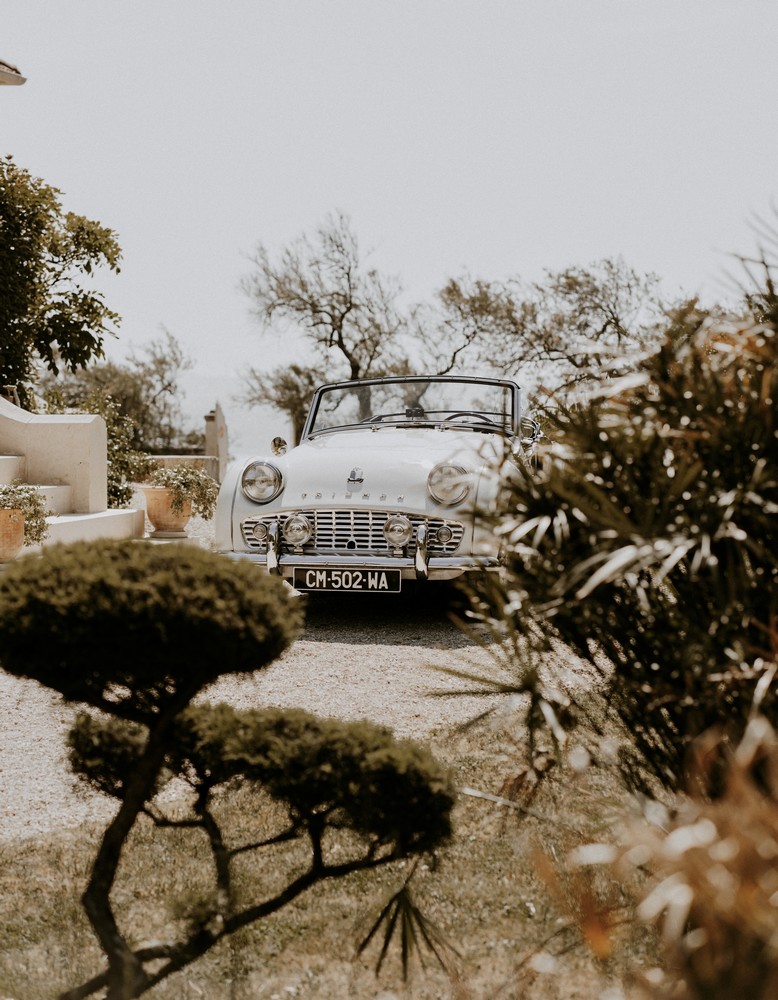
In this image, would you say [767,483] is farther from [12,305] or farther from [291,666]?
[12,305]

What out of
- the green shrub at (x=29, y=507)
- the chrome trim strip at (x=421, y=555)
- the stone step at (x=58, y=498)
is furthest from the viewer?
the stone step at (x=58, y=498)

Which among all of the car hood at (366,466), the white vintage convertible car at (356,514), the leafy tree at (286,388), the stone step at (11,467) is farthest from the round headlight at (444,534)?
the leafy tree at (286,388)

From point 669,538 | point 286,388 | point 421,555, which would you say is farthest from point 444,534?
point 286,388

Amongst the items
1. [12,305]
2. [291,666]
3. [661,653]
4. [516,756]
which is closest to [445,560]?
[291,666]

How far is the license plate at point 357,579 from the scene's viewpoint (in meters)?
6.35

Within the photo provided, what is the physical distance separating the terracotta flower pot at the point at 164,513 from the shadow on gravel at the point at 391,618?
4.90 meters

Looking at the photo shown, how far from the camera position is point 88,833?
3.36m

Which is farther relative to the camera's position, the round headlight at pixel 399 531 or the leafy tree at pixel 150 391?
the leafy tree at pixel 150 391

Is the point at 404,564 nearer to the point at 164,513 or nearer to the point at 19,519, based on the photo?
the point at 19,519

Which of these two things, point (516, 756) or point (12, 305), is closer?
point (516, 756)

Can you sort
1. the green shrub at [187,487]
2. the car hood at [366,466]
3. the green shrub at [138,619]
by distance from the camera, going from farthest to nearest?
the green shrub at [187,487]
the car hood at [366,466]
the green shrub at [138,619]

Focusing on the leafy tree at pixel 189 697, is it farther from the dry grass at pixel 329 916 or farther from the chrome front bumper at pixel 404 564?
the chrome front bumper at pixel 404 564

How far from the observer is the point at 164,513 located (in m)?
12.5

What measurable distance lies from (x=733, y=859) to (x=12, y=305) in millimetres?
13054
